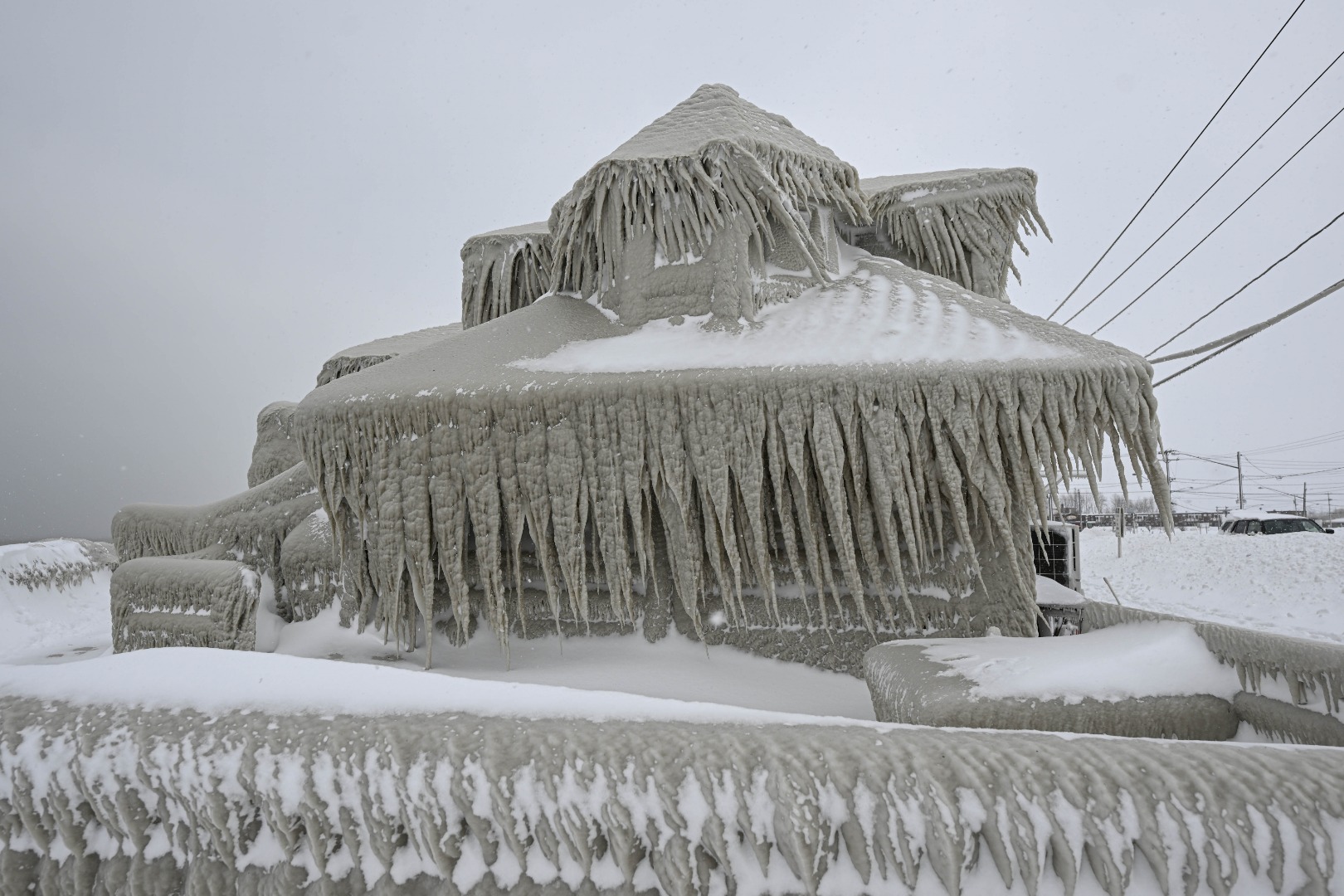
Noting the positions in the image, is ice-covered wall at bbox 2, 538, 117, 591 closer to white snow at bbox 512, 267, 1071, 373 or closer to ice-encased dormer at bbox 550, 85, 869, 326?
ice-encased dormer at bbox 550, 85, 869, 326

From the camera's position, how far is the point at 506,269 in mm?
5145

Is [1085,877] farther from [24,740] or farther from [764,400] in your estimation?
[24,740]

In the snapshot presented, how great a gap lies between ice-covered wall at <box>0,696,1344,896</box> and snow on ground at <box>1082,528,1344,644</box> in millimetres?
10204

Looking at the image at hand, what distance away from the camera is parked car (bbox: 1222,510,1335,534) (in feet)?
59.0

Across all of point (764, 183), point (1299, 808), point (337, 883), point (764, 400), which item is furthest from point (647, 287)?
point (1299, 808)

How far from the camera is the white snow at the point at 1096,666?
91.0 inches

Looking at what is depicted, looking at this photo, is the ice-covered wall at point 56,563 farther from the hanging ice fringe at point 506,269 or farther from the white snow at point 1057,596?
the white snow at point 1057,596

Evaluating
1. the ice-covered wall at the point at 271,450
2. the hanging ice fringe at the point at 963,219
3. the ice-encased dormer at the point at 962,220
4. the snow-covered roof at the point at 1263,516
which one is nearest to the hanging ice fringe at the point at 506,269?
the ice-encased dormer at the point at 962,220

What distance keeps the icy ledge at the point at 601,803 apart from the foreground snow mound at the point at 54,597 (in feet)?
17.2

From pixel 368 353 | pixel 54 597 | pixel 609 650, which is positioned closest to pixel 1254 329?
pixel 609 650

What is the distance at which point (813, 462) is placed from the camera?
3059 millimetres

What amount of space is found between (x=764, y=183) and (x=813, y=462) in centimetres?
159

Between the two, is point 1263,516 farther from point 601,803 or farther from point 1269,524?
point 601,803

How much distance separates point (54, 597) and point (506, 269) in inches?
294
